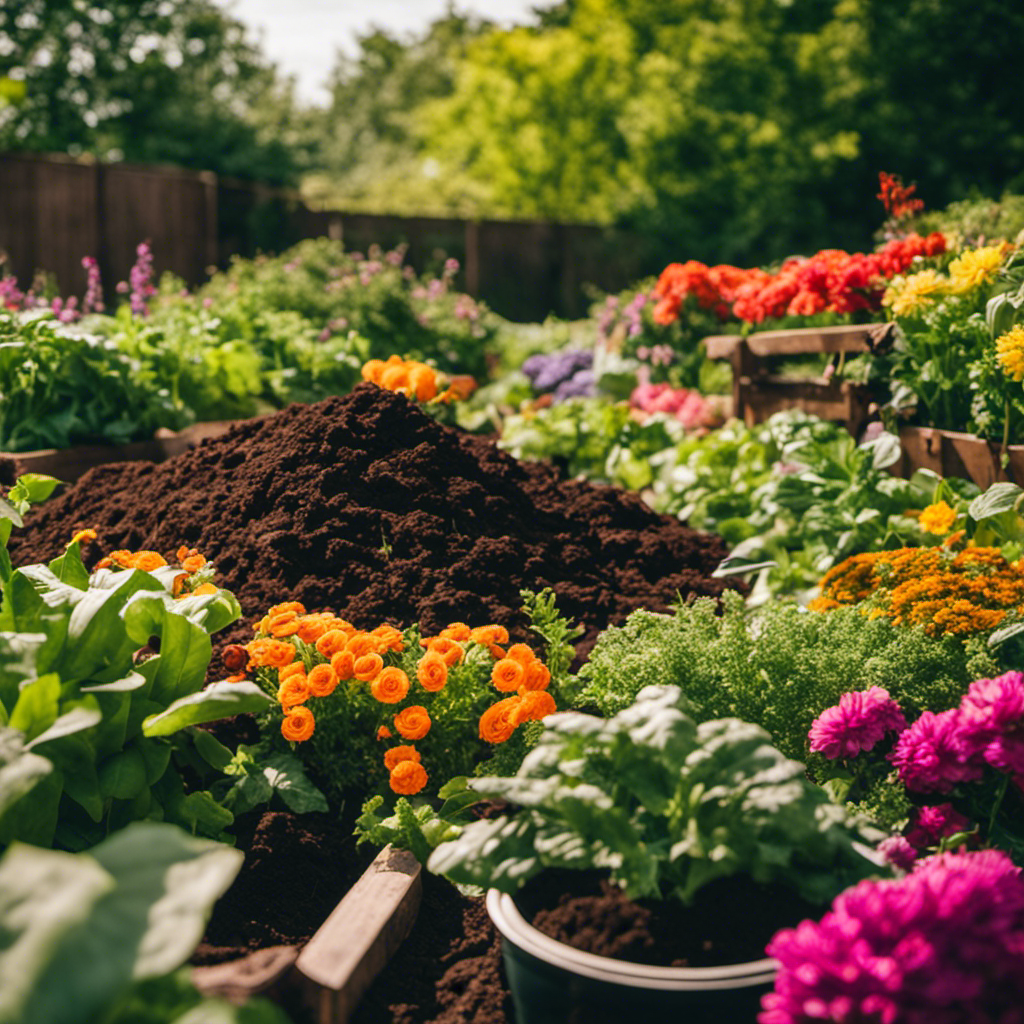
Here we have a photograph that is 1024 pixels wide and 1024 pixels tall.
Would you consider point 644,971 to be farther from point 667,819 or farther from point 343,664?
point 343,664

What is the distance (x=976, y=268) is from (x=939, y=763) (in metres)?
2.69

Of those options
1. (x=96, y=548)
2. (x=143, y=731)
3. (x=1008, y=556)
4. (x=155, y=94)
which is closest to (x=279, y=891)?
(x=143, y=731)

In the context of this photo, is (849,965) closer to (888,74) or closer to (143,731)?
(143,731)

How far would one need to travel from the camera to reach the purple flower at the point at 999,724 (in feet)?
6.22

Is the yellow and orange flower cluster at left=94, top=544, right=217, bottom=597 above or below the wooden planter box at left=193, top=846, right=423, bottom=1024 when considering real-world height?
above

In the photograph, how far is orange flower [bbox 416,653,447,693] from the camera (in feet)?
8.26

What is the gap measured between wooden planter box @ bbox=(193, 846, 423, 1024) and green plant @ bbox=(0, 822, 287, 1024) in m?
0.32

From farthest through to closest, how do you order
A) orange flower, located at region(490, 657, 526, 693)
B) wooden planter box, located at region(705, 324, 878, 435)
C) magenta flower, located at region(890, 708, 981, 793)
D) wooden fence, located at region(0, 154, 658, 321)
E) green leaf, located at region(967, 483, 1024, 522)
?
wooden fence, located at region(0, 154, 658, 321), wooden planter box, located at region(705, 324, 878, 435), green leaf, located at region(967, 483, 1024, 522), orange flower, located at region(490, 657, 526, 693), magenta flower, located at region(890, 708, 981, 793)

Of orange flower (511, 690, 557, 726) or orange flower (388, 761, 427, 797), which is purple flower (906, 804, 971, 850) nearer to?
orange flower (511, 690, 557, 726)

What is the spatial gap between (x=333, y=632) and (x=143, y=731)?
1.89 ft

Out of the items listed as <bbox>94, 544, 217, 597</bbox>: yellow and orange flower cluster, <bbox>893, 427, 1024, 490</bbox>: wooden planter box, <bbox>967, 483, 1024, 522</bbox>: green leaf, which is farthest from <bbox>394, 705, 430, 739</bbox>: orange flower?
<bbox>893, 427, 1024, 490</bbox>: wooden planter box

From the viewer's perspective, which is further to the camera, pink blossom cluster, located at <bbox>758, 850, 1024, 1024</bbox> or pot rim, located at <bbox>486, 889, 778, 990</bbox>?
pot rim, located at <bbox>486, 889, 778, 990</bbox>

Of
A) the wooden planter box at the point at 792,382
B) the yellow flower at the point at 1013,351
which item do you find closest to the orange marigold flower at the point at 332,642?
the yellow flower at the point at 1013,351

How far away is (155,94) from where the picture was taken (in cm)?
2041
